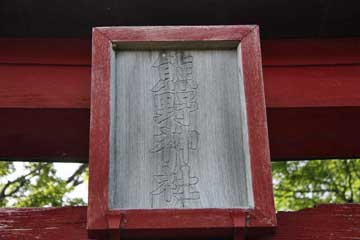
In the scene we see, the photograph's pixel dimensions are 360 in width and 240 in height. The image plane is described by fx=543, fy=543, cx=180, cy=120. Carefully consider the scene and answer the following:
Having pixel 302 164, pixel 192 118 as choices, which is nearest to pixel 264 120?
pixel 192 118

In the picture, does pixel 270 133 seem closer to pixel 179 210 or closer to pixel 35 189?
pixel 179 210

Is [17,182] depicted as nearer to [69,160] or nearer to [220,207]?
[69,160]

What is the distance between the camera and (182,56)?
215cm

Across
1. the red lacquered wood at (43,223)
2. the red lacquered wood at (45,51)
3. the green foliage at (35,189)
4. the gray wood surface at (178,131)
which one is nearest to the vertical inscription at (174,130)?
the gray wood surface at (178,131)

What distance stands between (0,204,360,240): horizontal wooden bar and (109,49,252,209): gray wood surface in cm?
21

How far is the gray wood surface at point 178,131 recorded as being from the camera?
188 centimetres

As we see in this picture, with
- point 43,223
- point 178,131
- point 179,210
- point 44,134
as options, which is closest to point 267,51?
point 178,131

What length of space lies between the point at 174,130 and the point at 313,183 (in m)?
5.89

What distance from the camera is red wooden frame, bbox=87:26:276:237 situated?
5.80ft

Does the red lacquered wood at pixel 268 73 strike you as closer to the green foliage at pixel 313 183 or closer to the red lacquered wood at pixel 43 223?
the red lacquered wood at pixel 43 223

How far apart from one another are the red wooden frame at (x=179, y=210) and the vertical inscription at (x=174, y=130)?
8cm

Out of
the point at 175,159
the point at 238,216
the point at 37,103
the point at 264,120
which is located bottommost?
the point at 238,216

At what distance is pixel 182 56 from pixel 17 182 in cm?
561

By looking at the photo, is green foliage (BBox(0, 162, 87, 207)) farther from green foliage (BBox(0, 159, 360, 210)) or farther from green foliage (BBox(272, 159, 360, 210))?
green foliage (BBox(272, 159, 360, 210))
